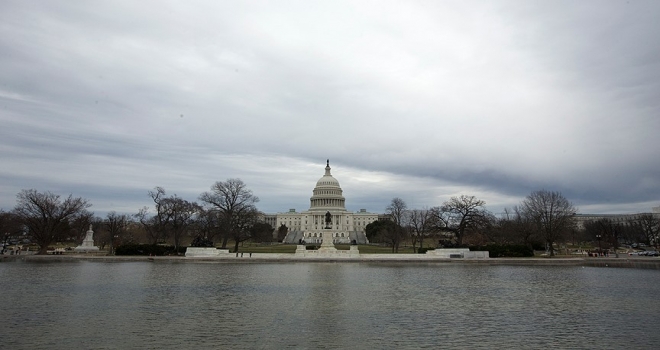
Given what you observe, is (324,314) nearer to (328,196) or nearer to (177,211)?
(177,211)

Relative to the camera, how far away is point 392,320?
14.7 m

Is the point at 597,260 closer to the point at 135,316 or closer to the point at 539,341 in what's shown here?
the point at 539,341

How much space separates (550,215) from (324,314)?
2002 inches

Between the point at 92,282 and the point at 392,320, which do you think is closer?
the point at 392,320

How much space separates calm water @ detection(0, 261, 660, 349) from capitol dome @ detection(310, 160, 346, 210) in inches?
5256

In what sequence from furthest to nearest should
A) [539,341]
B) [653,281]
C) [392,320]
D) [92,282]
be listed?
1. [653,281]
2. [92,282]
3. [392,320]
4. [539,341]

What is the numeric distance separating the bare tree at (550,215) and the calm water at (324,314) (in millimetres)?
33500

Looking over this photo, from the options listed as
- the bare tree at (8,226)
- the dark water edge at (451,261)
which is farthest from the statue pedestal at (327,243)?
the bare tree at (8,226)

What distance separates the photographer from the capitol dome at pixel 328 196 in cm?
15925

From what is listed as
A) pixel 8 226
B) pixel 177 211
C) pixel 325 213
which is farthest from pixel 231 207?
pixel 325 213

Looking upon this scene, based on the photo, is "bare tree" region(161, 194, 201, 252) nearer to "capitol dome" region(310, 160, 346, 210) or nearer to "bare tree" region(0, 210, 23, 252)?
"bare tree" region(0, 210, 23, 252)

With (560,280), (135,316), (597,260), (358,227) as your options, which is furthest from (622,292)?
(358,227)

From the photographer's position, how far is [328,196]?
158375 mm

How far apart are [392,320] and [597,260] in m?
38.5
